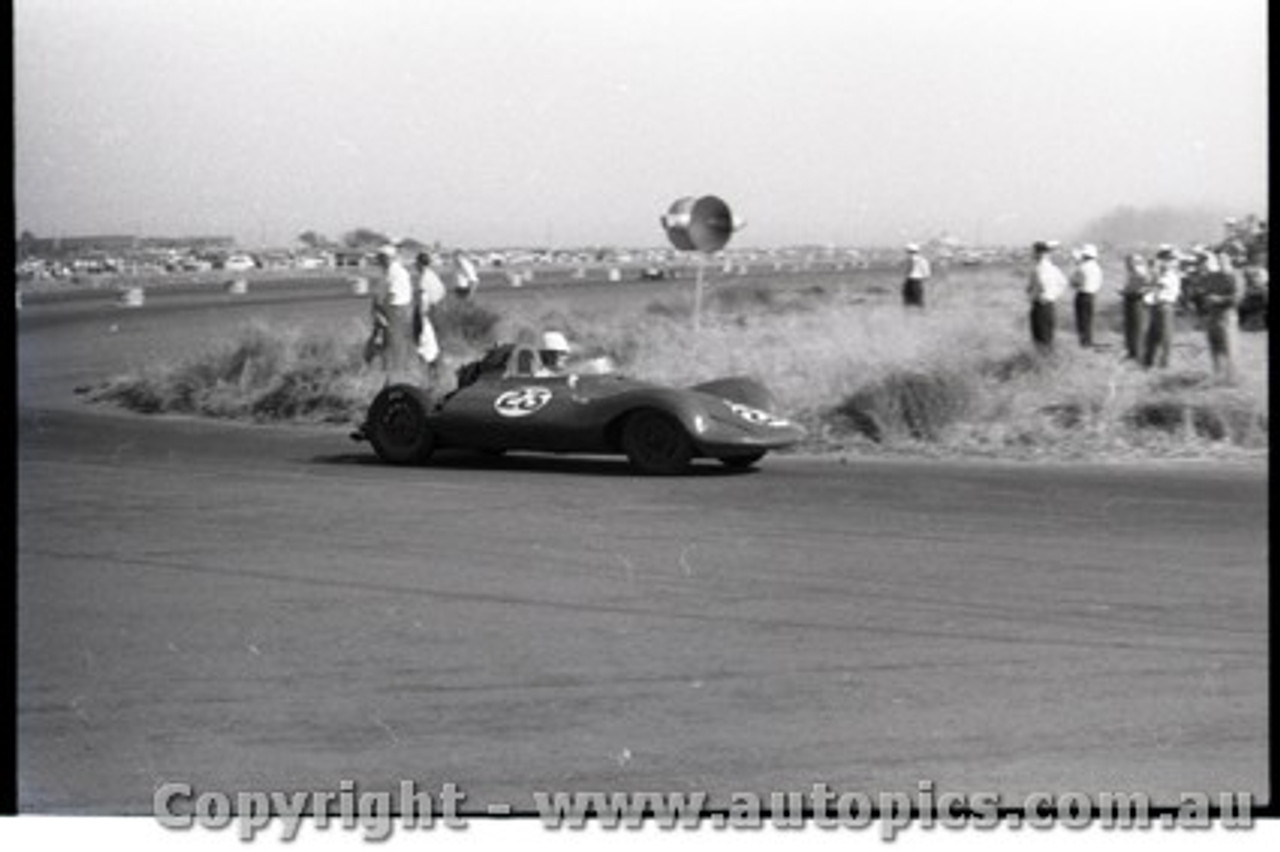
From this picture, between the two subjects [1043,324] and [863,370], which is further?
[863,370]

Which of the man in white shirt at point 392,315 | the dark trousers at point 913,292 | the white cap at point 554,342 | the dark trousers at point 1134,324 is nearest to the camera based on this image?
the man in white shirt at point 392,315

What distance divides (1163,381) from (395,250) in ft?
16.7

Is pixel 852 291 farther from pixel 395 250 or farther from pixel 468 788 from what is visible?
pixel 468 788

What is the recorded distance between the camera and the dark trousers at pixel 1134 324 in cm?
1259

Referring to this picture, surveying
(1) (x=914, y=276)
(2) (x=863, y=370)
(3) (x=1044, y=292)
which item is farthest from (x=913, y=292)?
(2) (x=863, y=370)

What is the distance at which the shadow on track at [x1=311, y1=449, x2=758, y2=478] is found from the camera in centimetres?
1319

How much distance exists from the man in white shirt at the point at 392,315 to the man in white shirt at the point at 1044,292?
3.62 meters

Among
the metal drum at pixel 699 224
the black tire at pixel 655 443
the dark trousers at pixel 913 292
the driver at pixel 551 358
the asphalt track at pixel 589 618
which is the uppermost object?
the metal drum at pixel 699 224

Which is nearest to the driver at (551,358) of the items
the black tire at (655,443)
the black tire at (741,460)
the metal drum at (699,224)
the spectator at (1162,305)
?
the black tire at (655,443)

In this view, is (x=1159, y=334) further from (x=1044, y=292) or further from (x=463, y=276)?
(x=463, y=276)

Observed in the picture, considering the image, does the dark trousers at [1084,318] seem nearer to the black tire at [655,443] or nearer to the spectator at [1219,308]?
the spectator at [1219,308]

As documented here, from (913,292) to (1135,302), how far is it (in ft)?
4.46

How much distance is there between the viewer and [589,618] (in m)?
9.87

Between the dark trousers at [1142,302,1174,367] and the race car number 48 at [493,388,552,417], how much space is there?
381cm
